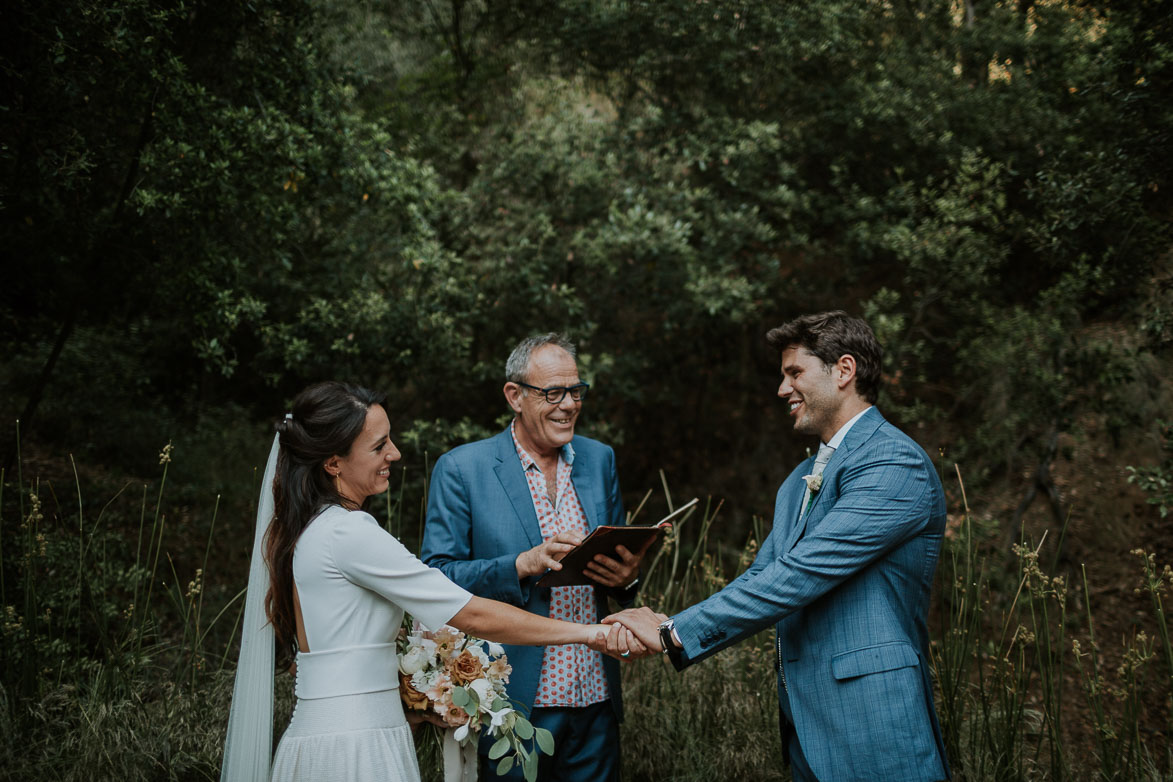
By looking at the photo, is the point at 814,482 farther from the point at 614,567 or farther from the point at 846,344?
the point at 614,567

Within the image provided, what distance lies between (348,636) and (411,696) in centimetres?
33

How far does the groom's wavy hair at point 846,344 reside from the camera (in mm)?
2865

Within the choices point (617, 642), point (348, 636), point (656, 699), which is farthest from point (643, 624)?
point (656, 699)

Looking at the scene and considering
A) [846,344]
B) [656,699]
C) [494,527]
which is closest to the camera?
[846,344]

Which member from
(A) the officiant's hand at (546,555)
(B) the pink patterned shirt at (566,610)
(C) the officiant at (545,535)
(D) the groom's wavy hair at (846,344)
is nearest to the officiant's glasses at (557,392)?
(C) the officiant at (545,535)

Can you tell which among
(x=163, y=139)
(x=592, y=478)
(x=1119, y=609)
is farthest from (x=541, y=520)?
(x=1119, y=609)

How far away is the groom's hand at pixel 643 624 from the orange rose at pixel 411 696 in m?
0.69

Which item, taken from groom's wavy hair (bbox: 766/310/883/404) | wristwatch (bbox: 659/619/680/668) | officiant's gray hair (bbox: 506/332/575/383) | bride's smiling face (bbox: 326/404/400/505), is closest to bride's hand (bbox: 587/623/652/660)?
wristwatch (bbox: 659/619/680/668)

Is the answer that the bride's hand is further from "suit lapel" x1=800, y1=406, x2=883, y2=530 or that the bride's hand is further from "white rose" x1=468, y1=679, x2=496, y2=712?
"suit lapel" x1=800, y1=406, x2=883, y2=530

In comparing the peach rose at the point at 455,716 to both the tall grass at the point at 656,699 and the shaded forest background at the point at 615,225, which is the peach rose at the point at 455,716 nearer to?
the tall grass at the point at 656,699

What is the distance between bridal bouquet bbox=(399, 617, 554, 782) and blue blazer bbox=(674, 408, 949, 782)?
1.91ft

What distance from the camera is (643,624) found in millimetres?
2938

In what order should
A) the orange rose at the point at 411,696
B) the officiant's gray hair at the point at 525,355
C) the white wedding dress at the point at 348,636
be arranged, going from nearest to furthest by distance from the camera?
the white wedding dress at the point at 348,636 < the orange rose at the point at 411,696 < the officiant's gray hair at the point at 525,355

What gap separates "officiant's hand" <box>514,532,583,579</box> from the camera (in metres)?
2.90
